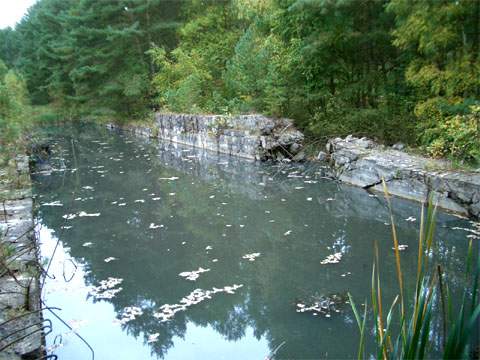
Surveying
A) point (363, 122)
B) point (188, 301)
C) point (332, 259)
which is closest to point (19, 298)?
point (188, 301)

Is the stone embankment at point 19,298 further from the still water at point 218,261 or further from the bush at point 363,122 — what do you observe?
the bush at point 363,122

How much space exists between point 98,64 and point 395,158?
19739 mm

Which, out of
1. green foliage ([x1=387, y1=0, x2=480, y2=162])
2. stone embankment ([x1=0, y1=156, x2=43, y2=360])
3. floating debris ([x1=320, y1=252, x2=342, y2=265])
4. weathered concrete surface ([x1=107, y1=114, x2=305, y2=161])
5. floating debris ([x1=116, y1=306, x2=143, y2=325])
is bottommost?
floating debris ([x1=116, y1=306, x2=143, y2=325])

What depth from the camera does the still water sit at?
13.4 feet

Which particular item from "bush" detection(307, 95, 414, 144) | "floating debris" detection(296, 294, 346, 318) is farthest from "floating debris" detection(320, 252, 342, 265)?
"bush" detection(307, 95, 414, 144)

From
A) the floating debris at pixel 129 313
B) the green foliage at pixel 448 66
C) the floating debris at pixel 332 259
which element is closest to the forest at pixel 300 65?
the green foliage at pixel 448 66

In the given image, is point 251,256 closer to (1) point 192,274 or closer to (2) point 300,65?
(1) point 192,274

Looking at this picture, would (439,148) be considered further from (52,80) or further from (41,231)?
(52,80)

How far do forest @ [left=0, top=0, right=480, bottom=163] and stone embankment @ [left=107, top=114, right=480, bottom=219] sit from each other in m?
0.59

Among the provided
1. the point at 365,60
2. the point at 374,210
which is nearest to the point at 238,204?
the point at 374,210

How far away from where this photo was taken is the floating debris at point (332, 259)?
5539 mm

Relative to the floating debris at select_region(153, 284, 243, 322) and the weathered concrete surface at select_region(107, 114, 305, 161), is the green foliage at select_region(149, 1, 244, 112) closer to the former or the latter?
the weathered concrete surface at select_region(107, 114, 305, 161)

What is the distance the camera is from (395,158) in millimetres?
8531

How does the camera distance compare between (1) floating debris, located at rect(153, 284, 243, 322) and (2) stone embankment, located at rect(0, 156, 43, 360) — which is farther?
(1) floating debris, located at rect(153, 284, 243, 322)
